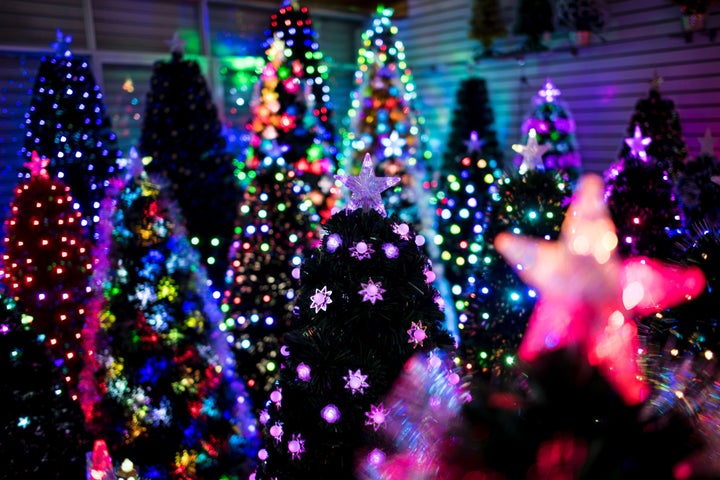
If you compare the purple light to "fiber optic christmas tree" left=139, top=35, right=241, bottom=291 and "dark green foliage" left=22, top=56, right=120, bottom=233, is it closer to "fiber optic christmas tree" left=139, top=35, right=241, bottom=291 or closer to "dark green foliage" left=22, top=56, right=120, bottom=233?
"fiber optic christmas tree" left=139, top=35, right=241, bottom=291

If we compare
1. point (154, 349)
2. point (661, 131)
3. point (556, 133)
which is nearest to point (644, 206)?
point (661, 131)

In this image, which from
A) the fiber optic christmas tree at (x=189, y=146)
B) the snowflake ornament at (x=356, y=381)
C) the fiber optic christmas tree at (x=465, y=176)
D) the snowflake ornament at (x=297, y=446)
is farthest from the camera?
the fiber optic christmas tree at (x=465, y=176)

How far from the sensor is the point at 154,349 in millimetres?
2977

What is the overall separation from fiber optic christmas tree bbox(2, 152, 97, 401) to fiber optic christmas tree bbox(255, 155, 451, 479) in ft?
6.55

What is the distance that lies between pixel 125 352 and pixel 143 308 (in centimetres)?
28

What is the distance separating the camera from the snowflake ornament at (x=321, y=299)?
6.42 ft

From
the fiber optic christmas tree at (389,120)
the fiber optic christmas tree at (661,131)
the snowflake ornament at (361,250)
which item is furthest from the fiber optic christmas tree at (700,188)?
the snowflake ornament at (361,250)

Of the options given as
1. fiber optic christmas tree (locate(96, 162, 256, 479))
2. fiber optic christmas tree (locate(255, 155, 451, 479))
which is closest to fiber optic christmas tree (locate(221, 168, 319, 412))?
fiber optic christmas tree (locate(96, 162, 256, 479))

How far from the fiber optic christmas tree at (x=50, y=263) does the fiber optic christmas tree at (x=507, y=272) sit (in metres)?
2.50

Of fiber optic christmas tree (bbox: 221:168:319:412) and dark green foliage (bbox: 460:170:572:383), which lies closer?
dark green foliage (bbox: 460:170:572:383)

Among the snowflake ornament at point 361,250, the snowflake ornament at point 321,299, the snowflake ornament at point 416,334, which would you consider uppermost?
the snowflake ornament at point 361,250

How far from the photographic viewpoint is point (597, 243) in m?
1.10

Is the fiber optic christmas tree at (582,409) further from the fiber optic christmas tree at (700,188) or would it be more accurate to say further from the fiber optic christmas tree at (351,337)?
the fiber optic christmas tree at (700,188)

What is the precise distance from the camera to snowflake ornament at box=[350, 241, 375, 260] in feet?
6.35
